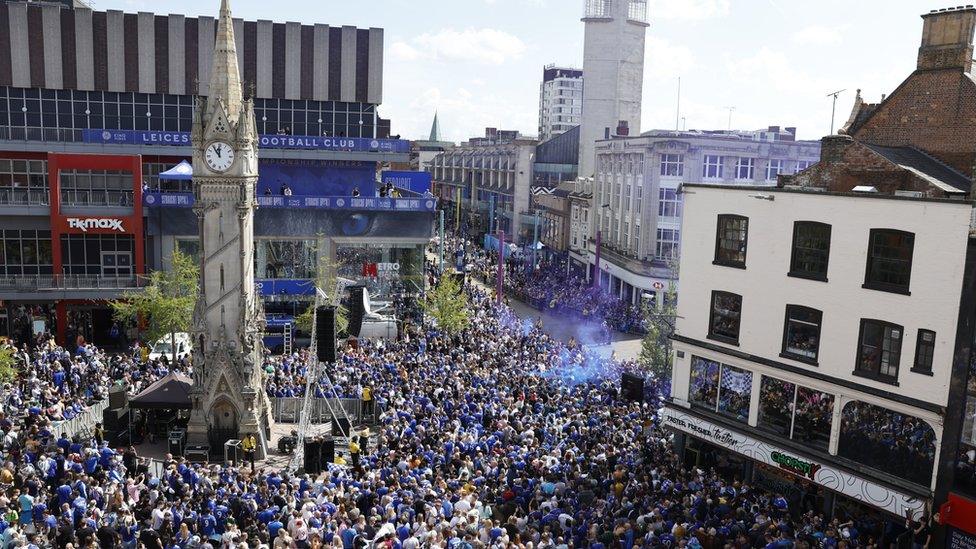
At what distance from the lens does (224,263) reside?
28094 mm

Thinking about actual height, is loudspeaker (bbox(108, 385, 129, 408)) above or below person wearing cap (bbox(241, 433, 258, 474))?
above

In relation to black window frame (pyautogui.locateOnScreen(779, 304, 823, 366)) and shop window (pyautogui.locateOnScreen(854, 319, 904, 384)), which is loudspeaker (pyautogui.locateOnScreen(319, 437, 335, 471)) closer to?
black window frame (pyautogui.locateOnScreen(779, 304, 823, 366))

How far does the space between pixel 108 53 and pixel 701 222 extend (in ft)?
131

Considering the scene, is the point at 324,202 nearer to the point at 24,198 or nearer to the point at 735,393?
the point at 24,198

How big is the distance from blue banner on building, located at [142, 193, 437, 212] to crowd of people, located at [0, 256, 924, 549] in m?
17.0

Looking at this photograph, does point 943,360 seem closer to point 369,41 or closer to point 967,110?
point 967,110

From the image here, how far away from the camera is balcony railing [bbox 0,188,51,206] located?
46.7 m

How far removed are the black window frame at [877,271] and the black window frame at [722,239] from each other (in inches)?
165

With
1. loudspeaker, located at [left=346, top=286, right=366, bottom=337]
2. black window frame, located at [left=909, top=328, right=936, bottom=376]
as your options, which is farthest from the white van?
black window frame, located at [left=909, top=328, right=936, bottom=376]

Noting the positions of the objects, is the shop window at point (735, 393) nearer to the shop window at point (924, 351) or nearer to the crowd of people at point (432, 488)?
the crowd of people at point (432, 488)

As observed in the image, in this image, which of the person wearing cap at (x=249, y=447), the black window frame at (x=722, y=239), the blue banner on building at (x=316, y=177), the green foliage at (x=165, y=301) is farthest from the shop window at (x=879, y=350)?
the blue banner on building at (x=316, y=177)

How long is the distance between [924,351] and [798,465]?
5.04 metres

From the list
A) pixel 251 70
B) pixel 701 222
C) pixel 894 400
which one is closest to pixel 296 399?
pixel 701 222

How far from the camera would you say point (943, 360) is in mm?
22031
